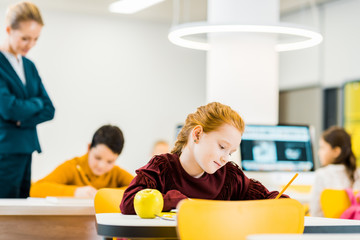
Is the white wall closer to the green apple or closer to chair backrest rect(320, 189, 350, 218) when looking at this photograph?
chair backrest rect(320, 189, 350, 218)

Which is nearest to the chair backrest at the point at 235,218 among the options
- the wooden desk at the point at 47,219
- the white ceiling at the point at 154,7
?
the wooden desk at the point at 47,219

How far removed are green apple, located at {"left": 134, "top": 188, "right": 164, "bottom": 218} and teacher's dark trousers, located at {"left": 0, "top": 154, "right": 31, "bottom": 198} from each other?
1.28m

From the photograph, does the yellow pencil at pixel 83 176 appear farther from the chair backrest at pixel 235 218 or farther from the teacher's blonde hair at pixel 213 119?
the chair backrest at pixel 235 218

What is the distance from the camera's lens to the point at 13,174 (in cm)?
293

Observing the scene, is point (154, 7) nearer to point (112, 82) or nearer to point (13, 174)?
point (112, 82)

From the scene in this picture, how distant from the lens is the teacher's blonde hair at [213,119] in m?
2.11

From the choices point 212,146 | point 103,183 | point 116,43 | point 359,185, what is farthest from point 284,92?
point 212,146

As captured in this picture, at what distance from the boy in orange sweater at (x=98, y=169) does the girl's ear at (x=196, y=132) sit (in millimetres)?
1052

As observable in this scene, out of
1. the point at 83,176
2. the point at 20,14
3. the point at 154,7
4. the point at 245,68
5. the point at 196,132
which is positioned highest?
the point at 154,7

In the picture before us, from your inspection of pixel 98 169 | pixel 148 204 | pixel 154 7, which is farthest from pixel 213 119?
pixel 154 7

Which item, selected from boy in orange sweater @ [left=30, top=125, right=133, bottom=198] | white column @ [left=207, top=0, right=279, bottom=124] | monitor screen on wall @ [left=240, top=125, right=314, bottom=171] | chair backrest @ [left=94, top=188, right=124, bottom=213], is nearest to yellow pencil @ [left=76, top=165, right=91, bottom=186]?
boy in orange sweater @ [left=30, top=125, right=133, bottom=198]

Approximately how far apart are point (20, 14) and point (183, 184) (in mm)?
1364

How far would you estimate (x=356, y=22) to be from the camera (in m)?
6.89

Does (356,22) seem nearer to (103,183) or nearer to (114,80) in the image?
(114,80)
